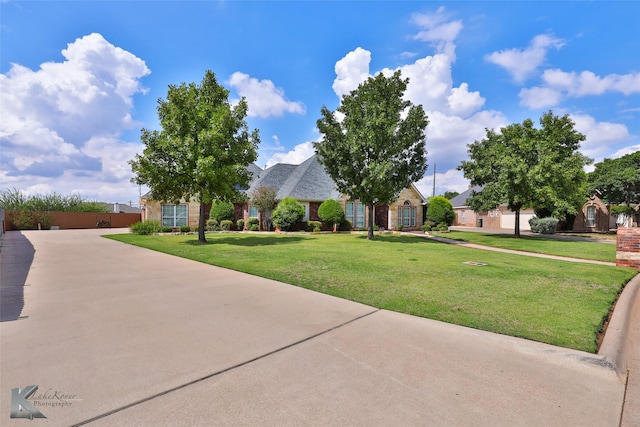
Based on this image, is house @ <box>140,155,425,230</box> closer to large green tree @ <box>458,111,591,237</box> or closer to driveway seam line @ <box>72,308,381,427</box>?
large green tree @ <box>458,111,591,237</box>

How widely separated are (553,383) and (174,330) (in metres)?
4.50

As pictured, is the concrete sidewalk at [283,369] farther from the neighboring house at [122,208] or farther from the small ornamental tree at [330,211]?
the neighboring house at [122,208]

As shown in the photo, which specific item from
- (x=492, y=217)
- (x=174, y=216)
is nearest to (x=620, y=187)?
(x=492, y=217)

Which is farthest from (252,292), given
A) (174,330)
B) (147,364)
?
(147,364)

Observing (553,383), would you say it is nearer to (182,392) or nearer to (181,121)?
(182,392)

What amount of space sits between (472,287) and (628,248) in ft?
24.0

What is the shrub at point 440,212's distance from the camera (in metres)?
28.3

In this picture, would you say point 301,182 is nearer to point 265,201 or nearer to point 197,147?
point 265,201

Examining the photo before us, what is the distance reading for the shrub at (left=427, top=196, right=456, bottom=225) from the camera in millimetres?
28305

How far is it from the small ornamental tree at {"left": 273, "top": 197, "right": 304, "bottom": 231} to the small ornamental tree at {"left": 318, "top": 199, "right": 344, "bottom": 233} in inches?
78.9

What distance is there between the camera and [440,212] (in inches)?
1112

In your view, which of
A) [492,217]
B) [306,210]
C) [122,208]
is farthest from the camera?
[122,208]

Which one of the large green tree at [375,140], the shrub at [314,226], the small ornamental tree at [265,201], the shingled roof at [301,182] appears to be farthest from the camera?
the shingled roof at [301,182]

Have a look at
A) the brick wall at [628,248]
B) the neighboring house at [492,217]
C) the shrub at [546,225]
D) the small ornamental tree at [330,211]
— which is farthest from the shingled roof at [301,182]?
the brick wall at [628,248]
